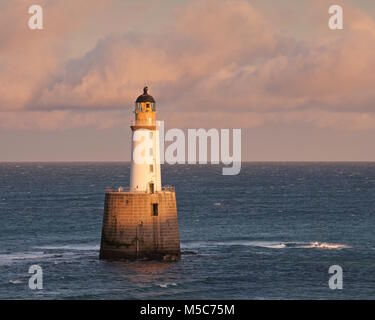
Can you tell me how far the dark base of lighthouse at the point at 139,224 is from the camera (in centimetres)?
7438

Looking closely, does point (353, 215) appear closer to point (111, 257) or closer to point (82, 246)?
point (82, 246)

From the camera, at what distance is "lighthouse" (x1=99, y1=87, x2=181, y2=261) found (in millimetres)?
74438

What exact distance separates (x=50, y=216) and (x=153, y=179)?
58.7 m

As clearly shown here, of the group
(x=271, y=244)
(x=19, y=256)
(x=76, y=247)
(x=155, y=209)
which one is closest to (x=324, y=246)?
(x=271, y=244)

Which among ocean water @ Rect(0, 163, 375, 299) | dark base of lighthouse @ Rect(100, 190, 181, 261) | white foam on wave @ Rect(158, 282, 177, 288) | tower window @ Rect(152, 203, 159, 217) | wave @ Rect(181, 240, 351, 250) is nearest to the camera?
ocean water @ Rect(0, 163, 375, 299)

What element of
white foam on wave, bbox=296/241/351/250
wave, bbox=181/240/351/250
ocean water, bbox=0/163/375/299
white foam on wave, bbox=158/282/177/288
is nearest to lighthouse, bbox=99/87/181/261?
ocean water, bbox=0/163/375/299

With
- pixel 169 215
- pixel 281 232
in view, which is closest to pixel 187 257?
pixel 169 215

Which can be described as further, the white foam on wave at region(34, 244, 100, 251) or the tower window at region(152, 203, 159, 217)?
the white foam on wave at region(34, 244, 100, 251)

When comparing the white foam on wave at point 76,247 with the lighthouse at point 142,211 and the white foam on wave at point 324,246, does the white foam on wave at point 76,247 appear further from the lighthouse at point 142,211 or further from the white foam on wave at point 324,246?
the white foam on wave at point 324,246

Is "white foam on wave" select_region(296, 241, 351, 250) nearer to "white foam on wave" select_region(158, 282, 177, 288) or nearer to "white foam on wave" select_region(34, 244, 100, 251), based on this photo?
"white foam on wave" select_region(34, 244, 100, 251)

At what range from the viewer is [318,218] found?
129375 millimetres

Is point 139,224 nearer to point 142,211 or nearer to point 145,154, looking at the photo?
point 142,211

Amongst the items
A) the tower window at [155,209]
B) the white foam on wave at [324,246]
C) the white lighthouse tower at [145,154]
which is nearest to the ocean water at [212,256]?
the white foam on wave at [324,246]

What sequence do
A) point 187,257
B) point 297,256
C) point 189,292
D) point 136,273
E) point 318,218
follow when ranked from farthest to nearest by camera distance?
point 318,218
point 297,256
point 187,257
point 136,273
point 189,292
